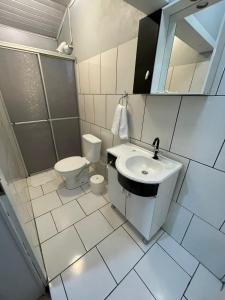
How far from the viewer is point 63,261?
1.08 metres

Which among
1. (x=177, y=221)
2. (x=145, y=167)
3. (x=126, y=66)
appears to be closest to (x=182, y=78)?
(x=126, y=66)

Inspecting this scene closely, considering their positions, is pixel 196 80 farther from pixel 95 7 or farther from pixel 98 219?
pixel 98 219

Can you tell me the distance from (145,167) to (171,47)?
934mm

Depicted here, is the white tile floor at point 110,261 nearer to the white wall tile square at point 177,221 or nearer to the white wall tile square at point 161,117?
Answer: the white wall tile square at point 177,221

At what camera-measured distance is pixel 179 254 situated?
1.15 meters

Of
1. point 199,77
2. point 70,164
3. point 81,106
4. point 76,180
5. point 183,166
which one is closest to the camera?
point 199,77

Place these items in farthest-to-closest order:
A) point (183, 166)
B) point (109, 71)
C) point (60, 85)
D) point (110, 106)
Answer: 1. point (60, 85)
2. point (110, 106)
3. point (109, 71)
4. point (183, 166)

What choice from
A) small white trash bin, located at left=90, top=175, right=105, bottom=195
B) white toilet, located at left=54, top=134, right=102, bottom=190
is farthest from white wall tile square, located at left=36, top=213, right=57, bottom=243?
small white trash bin, located at left=90, top=175, right=105, bottom=195

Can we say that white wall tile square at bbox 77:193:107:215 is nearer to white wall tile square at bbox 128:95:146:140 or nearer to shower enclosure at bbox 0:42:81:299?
shower enclosure at bbox 0:42:81:299

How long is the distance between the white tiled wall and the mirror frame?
0.07 m

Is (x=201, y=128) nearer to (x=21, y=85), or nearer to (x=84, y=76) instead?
(x=84, y=76)

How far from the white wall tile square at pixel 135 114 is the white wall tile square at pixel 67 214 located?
1103mm

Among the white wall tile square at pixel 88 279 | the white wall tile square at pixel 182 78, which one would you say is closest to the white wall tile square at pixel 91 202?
the white wall tile square at pixel 88 279

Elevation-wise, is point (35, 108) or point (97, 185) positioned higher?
point (35, 108)
